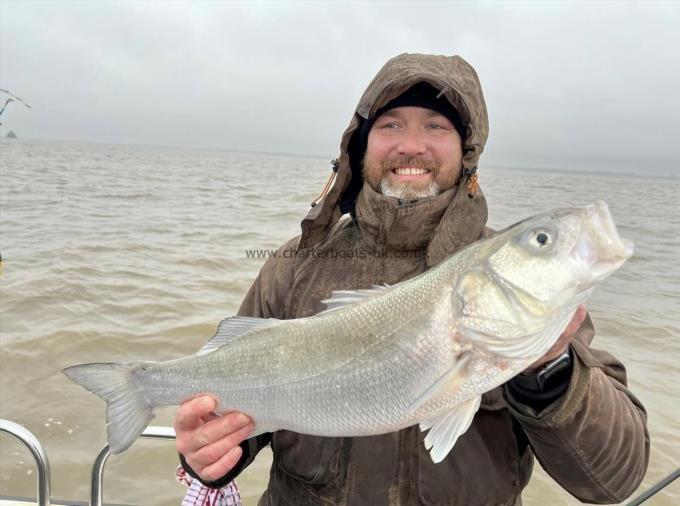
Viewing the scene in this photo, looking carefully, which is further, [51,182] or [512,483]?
[51,182]

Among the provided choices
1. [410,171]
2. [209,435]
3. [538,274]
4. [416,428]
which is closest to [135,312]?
[410,171]

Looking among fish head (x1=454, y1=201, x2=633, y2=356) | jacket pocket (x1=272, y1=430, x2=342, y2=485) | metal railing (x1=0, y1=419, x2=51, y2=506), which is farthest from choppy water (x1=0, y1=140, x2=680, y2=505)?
fish head (x1=454, y1=201, x2=633, y2=356)

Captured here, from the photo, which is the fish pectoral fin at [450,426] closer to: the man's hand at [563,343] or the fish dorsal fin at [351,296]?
the man's hand at [563,343]

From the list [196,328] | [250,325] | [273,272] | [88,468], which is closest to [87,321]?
[196,328]

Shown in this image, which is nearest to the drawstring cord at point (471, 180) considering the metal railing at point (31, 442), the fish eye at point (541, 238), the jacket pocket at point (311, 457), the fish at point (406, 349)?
the fish at point (406, 349)

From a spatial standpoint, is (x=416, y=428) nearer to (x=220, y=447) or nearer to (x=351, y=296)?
(x=351, y=296)

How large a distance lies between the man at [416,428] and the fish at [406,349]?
0.57 feet

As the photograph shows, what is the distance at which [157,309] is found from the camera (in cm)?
893

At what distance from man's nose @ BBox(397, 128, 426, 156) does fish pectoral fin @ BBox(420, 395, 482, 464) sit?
1.68 metres

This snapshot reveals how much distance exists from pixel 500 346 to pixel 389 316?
47 cm

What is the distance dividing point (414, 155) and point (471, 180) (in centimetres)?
38

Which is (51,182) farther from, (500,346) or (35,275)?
(500,346)

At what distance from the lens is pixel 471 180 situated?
3070 millimetres

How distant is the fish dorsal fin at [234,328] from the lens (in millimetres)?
2352
